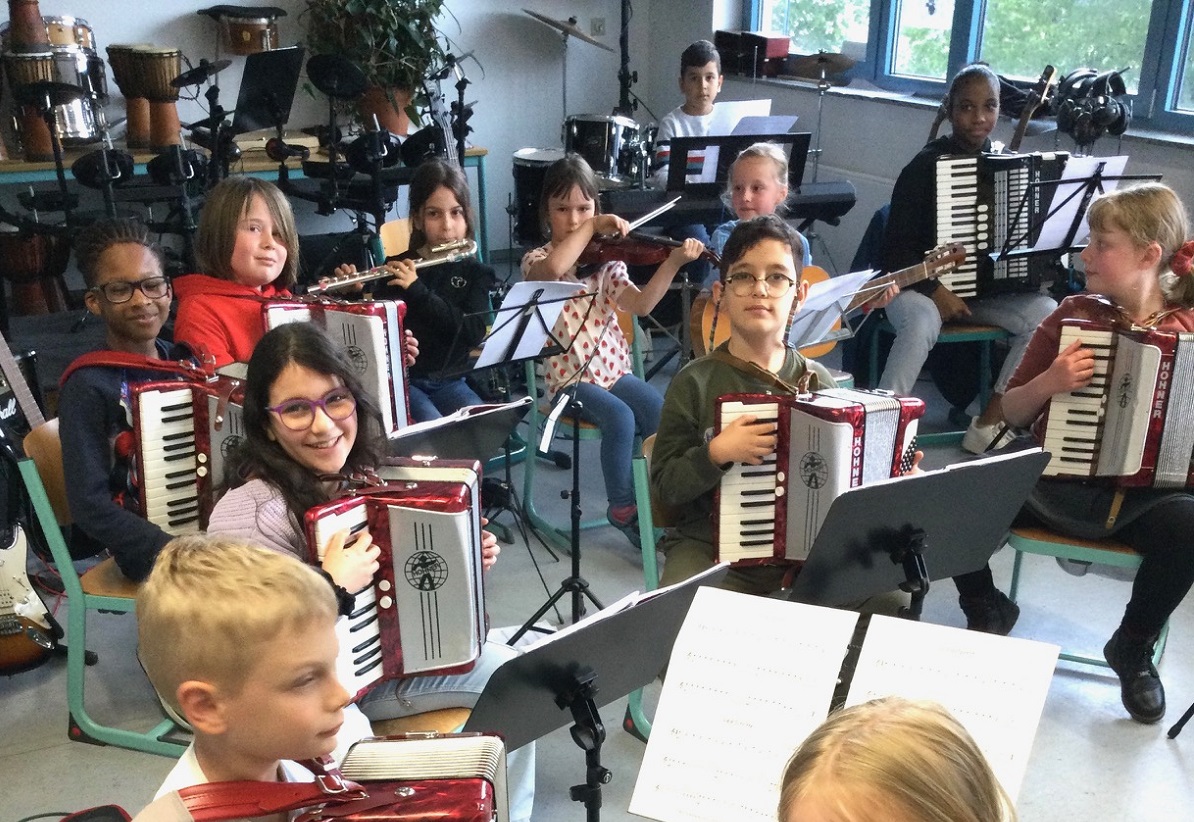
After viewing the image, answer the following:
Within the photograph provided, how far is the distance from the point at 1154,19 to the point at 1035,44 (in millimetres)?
621

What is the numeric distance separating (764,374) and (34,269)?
4200 millimetres

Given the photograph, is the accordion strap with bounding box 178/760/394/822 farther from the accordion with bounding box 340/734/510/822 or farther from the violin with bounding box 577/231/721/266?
the violin with bounding box 577/231/721/266

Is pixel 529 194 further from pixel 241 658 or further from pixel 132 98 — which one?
pixel 241 658

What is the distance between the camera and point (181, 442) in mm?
2412

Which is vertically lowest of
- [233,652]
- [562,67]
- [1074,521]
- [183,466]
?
[1074,521]

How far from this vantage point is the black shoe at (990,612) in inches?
116

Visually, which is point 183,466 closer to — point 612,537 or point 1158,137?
point 612,537

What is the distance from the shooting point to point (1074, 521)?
2.68m

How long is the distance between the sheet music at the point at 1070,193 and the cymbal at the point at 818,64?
201 cm

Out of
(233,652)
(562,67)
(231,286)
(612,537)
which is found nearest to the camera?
(233,652)

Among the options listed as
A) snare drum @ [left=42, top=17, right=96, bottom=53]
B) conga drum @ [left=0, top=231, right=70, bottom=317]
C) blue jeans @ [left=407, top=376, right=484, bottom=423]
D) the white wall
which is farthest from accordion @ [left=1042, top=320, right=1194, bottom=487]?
snare drum @ [left=42, top=17, right=96, bottom=53]

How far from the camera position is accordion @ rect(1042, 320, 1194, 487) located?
2.56 m

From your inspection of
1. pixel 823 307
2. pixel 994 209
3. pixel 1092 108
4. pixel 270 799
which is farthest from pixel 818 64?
pixel 270 799

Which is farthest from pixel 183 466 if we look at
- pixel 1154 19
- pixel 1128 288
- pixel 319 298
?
pixel 1154 19
